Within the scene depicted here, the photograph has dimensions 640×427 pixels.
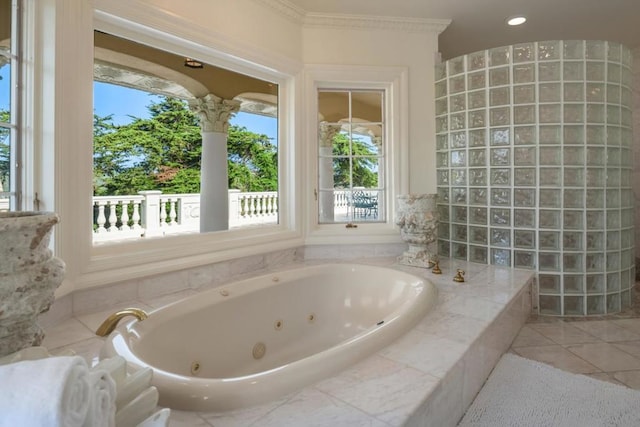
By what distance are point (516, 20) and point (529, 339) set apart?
2.34 metres

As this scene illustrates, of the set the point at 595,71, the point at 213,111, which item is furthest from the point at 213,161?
the point at 595,71

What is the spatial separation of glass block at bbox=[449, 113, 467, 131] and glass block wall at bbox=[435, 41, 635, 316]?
0.34 ft

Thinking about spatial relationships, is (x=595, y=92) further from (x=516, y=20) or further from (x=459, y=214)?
(x=459, y=214)

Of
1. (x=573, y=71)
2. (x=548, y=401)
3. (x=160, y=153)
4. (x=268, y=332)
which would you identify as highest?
(x=573, y=71)

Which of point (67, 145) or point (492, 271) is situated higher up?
point (67, 145)

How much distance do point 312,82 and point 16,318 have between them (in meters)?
2.29

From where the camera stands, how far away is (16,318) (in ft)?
2.32

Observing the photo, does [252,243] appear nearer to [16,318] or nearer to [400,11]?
[16,318]

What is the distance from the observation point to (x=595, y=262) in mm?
2279

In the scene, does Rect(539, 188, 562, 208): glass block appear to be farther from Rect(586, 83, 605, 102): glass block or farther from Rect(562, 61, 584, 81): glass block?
Rect(562, 61, 584, 81): glass block

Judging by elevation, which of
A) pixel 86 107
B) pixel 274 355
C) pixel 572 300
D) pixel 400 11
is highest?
pixel 400 11

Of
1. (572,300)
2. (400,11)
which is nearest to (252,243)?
(400,11)

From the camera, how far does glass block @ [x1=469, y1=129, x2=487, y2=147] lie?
247 centimetres

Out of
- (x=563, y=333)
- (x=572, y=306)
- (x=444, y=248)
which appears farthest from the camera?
(x=444, y=248)
